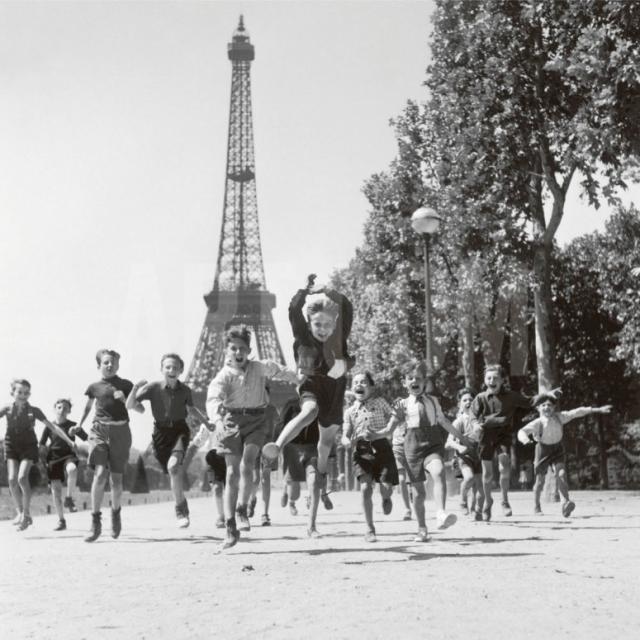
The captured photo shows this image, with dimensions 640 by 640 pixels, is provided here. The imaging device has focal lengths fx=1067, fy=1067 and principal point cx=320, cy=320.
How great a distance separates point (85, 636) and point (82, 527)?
9596 millimetres

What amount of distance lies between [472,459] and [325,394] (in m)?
4.62

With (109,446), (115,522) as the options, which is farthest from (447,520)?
(115,522)

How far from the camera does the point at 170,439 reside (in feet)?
38.8

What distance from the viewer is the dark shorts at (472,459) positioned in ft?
44.9

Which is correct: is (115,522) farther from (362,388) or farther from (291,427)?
(362,388)

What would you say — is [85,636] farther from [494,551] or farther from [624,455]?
[624,455]

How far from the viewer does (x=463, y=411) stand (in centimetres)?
1488

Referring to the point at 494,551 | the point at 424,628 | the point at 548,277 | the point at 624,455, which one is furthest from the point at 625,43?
the point at 624,455

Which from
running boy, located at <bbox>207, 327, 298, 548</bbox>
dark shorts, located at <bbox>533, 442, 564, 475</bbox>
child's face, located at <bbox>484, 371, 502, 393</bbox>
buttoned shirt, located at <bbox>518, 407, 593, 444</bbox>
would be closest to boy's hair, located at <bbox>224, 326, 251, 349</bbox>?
running boy, located at <bbox>207, 327, 298, 548</bbox>

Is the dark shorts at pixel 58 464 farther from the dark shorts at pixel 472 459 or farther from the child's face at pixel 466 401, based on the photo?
the child's face at pixel 466 401

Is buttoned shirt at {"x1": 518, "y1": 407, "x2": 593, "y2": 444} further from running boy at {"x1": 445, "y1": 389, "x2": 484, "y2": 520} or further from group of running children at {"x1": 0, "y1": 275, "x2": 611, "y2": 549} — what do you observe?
running boy at {"x1": 445, "y1": 389, "x2": 484, "y2": 520}

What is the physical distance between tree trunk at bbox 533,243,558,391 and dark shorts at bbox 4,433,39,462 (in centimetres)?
1204

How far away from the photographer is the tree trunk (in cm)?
2214

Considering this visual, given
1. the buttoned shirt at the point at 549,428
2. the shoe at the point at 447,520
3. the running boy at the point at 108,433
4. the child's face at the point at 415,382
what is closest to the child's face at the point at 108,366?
the running boy at the point at 108,433
